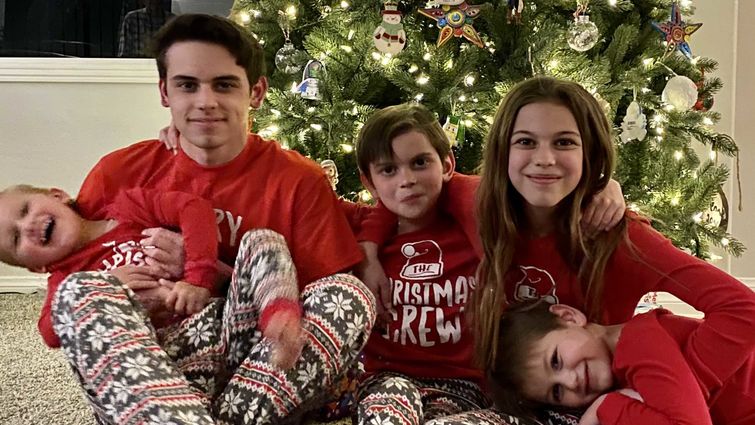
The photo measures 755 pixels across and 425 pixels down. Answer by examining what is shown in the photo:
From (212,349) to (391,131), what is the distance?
0.55 meters

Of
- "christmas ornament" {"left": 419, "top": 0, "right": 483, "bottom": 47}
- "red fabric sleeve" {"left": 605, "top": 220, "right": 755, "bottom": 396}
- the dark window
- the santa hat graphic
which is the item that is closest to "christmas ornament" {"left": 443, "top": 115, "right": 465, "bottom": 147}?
"christmas ornament" {"left": 419, "top": 0, "right": 483, "bottom": 47}

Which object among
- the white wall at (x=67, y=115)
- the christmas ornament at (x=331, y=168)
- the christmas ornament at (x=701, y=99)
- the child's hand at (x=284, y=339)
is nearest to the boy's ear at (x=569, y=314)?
the child's hand at (x=284, y=339)

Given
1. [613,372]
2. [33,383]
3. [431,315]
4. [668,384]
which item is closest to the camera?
[668,384]

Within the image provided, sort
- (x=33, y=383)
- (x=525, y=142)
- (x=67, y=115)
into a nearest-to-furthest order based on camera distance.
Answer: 1. (x=525, y=142)
2. (x=33, y=383)
3. (x=67, y=115)

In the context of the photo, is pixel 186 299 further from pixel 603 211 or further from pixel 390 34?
pixel 390 34

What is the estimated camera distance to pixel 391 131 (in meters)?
1.37

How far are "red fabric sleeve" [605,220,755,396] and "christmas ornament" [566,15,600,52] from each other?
34.1 inches

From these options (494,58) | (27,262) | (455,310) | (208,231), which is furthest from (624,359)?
(494,58)

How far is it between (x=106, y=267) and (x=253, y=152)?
36 centimetres

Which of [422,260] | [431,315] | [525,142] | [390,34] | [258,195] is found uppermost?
[390,34]

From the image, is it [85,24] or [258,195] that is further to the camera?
[85,24]

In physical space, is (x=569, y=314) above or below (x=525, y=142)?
below

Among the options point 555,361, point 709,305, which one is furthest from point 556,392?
point 709,305

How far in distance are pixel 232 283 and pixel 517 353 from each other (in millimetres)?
513
